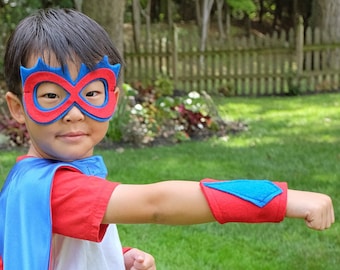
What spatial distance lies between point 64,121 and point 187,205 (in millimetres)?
362

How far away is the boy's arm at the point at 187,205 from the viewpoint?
126cm

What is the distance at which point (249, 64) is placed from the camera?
13375 millimetres

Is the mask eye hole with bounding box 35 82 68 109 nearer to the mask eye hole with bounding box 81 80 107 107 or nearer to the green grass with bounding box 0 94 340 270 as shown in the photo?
the mask eye hole with bounding box 81 80 107 107

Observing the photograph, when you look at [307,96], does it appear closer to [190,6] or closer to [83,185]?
[83,185]

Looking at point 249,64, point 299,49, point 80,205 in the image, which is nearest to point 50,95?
point 80,205

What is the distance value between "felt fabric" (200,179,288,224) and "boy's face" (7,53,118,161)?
1.21 ft

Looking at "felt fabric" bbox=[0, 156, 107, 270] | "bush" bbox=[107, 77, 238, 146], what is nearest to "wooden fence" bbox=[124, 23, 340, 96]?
"bush" bbox=[107, 77, 238, 146]

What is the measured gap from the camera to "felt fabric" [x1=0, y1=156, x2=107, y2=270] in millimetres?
1382

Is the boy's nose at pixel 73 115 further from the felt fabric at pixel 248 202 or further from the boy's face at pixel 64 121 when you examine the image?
the felt fabric at pixel 248 202

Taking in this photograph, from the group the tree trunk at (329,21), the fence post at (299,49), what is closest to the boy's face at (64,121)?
the fence post at (299,49)

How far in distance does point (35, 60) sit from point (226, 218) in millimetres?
569

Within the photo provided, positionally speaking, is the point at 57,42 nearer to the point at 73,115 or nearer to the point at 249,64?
the point at 73,115

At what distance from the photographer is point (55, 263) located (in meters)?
1.54

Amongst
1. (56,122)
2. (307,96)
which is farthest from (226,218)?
(307,96)
